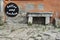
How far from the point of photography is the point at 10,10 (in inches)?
298

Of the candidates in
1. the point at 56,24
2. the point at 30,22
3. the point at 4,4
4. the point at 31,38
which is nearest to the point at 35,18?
the point at 30,22

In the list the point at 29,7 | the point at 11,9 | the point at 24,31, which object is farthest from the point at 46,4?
the point at 24,31

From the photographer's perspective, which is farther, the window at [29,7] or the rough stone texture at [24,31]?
the window at [29,7]

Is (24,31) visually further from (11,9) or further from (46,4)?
(46,4)

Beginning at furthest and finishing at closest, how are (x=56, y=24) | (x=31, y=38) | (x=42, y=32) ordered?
(x=56, y=24) → (x=42, y=32) → (x=31, y=38)

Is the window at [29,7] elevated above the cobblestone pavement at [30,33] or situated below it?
above

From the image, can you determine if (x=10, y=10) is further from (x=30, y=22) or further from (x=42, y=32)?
(x=42, y=32)

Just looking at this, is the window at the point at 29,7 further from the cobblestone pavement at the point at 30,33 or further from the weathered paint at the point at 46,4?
the cobblestone pavement at the point at 30,33

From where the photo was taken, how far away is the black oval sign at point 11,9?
7570 millimetres

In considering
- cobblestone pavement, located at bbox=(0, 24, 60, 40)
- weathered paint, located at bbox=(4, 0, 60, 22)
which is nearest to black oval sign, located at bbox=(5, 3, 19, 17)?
weathered paint, located at bbox=(4, 0, 60, 22)

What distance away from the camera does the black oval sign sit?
7.57m

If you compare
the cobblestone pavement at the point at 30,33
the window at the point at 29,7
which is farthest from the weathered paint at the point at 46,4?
the cobblestone pavement at the point at 30,33

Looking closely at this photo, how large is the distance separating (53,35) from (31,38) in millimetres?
741

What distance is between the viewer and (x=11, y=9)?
757 centimetres
